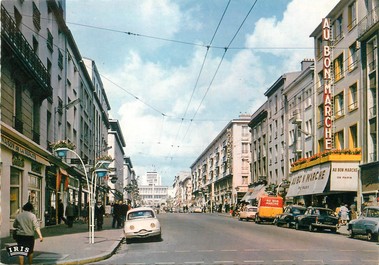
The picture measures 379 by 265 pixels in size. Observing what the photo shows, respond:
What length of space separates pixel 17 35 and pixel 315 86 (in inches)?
1202

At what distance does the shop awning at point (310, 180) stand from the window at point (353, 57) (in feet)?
25.0

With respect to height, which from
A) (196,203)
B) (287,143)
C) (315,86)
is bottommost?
(196,203)

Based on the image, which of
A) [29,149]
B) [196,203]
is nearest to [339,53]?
[29,149]

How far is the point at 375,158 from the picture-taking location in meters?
34.4

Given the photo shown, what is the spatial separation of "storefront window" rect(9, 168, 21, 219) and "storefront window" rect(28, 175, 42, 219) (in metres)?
2.05

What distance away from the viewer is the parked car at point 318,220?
2983 centimetres

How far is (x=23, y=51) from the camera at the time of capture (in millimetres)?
23594

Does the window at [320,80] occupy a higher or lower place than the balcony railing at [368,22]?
lower

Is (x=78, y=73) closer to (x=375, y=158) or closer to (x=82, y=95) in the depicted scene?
(x=82, y=95)

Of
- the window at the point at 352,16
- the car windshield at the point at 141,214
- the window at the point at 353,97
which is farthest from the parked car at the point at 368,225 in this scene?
the window at the point at 352,16

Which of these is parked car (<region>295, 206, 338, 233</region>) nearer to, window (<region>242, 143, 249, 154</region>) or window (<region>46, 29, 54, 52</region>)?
window (<region>46, 29, 54, 52</region>)

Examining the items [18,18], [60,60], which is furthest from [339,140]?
[18,18]

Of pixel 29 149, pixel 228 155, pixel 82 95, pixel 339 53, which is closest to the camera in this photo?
pixel 29 149

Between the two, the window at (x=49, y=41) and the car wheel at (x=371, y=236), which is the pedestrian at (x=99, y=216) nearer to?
the window at (x=49, y=41)
